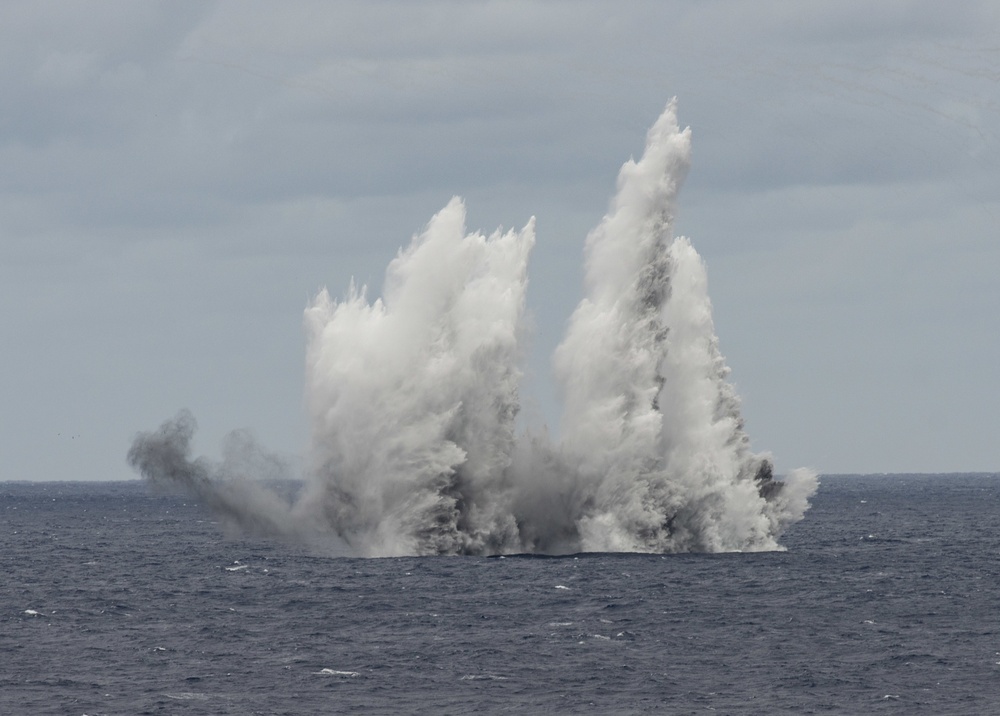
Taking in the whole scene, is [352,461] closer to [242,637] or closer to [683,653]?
[242,637]

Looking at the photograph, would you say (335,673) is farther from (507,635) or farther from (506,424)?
(506,424)

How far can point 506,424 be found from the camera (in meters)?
98.4

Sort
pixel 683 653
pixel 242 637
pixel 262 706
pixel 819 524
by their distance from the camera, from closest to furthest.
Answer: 1. pixel 262 706
2. pixel 683 653
3. pixel 242 637
4. pixel 819 524

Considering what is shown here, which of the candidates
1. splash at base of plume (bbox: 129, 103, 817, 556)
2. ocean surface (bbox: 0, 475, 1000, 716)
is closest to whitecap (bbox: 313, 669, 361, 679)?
ocean surface (bbox: 0, 475, 1000, 716)

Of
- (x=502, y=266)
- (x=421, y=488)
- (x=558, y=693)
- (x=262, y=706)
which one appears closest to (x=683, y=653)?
(x=558, y=693)

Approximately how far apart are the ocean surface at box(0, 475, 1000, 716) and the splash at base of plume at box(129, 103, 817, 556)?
9.22 feet

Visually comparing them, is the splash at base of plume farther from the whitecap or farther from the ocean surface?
the whitecap

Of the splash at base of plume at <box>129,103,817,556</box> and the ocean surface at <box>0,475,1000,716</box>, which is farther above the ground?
the splash at base of plume at <box>129,103,817,556</box>

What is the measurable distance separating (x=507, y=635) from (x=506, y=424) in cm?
2837

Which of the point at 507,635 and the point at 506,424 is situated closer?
the point at 507,635

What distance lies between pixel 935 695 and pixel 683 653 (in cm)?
1220

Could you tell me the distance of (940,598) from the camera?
85.4m

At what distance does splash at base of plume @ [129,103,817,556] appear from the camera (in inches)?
3797

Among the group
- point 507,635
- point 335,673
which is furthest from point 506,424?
point 335,673
